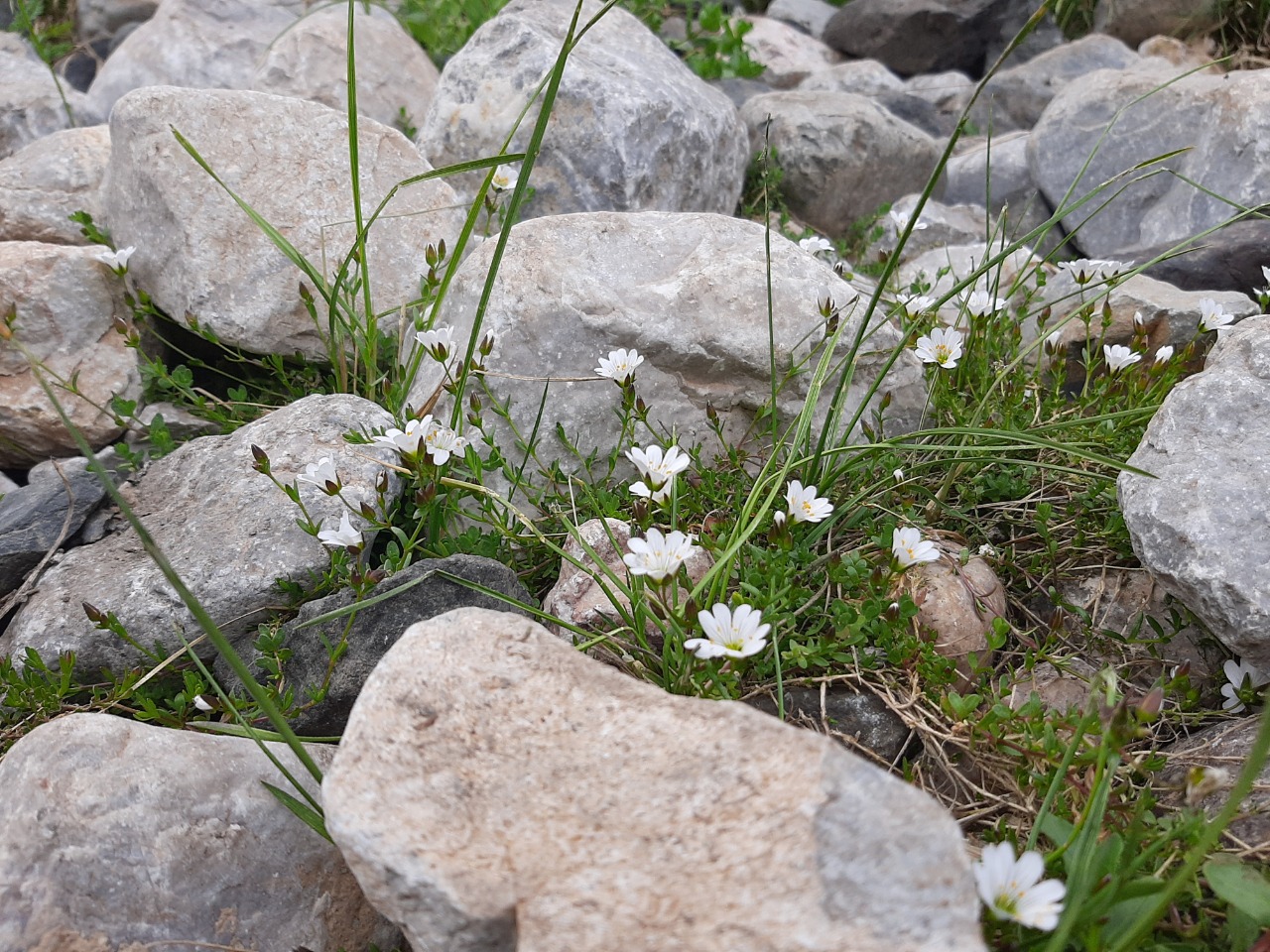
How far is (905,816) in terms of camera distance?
145 centimetres

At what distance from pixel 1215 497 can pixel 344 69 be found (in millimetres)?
4566

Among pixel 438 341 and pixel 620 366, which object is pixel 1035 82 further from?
pixel 438 341

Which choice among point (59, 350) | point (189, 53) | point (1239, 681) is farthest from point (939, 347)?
point (189, 53)

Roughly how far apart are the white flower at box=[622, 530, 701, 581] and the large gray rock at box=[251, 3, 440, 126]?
351 cm

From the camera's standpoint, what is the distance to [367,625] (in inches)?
90.9

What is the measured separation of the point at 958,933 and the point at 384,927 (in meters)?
1.13

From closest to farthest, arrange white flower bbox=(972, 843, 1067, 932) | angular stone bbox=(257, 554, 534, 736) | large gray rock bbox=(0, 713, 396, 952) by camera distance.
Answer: white flower bbox=(972, 843, 1067, 932), large gray rock bbox=(0, 713, 396, 952), angular stone bbox=(257, 554, 534, 736)

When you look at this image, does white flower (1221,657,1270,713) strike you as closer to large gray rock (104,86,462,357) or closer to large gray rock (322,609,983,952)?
large gray rock (322,609,983,952)

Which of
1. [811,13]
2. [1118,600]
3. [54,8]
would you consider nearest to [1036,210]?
[1118,600]

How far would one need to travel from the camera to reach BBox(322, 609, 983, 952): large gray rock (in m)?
1.38

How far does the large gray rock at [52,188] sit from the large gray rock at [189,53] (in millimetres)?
1504

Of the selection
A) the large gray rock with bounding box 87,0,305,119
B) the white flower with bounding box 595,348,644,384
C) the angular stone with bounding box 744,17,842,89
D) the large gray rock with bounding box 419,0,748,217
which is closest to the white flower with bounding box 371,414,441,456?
the white flower with bounding box 595,348,644,384

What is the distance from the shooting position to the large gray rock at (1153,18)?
7617 millimetres

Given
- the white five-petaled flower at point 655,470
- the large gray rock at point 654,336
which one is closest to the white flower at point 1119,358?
the large gray rock at point 654,336
